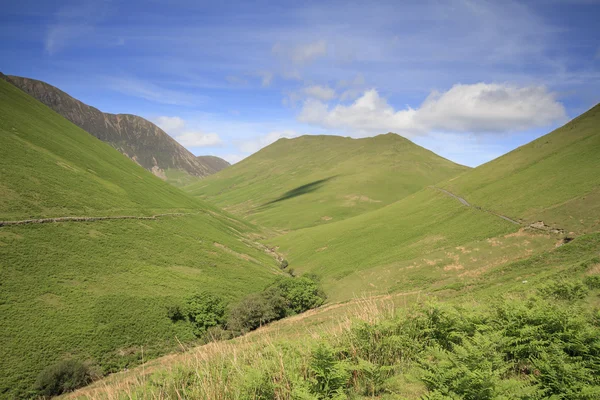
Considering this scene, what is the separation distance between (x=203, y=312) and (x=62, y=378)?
24.0 metres

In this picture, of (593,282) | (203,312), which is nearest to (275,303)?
(203,312)

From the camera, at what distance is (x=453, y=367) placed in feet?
32.4

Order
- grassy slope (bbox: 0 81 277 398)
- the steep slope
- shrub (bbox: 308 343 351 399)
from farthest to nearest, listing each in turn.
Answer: the steep slope → grassy slope (bbox: 0 81 277 398) → shrub (bbox: 308 343 351 399)

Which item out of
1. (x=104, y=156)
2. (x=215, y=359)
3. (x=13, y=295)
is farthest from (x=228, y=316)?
(x=104, y=156)

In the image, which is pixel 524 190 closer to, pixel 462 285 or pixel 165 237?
pixel 462 285

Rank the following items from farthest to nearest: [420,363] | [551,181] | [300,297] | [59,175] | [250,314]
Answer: [59,175], [551,181], [300,297], [250,314], [420,363]

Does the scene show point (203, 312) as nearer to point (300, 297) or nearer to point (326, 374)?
point (300, 297)

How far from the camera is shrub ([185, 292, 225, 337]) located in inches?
2329

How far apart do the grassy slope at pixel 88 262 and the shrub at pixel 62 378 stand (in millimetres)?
2246

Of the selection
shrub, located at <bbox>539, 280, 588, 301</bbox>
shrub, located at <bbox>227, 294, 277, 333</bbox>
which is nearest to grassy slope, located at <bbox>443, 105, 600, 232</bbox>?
shrub, located at <bbox>539, 280, 588, 301</bbox>

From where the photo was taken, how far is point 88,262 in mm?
66500

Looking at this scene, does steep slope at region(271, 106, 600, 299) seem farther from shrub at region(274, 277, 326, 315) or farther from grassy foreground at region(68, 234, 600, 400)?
grassy foreground at region(68, 234, 600, 400)

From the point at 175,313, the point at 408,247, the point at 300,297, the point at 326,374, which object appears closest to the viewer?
the point at 326,374

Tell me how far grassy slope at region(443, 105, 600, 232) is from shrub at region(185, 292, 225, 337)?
2769 inches
